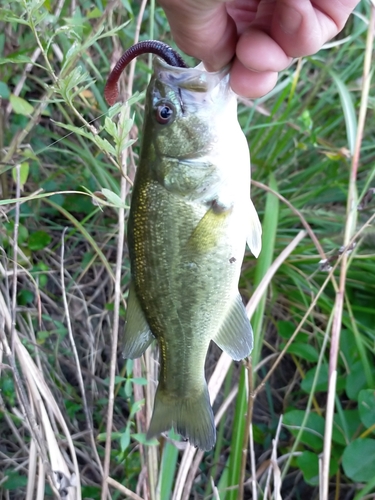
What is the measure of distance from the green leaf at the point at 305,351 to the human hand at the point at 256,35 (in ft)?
3.69

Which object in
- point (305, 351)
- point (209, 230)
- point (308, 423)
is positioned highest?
point (209, 230)

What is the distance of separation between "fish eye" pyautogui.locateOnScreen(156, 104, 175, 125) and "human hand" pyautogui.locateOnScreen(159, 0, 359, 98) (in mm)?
165

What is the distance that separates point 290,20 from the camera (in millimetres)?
1121

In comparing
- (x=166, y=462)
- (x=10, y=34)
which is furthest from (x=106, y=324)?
(x=10, y=34)

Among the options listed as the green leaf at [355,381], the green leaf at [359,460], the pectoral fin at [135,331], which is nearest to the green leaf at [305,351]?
the green leaf at [355,381]

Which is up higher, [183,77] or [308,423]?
[183,77]

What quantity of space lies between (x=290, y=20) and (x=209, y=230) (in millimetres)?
555

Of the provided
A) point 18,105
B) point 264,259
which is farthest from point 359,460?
point 18,105

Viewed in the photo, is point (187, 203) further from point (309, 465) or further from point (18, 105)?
point (309, 465)

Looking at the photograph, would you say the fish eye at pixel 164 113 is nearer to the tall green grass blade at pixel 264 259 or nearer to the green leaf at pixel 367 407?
the tall green grass blade at pixel 264 259

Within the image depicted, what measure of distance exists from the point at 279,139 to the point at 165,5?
1.18m

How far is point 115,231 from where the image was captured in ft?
6.72

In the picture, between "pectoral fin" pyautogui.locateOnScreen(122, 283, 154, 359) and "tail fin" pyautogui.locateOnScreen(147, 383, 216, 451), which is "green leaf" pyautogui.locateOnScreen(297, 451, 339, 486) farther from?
"pectoral fin" pyautogui.locateOnScreen(122, 283, 154, 359)

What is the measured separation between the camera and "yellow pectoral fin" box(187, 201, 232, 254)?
1071 mm
